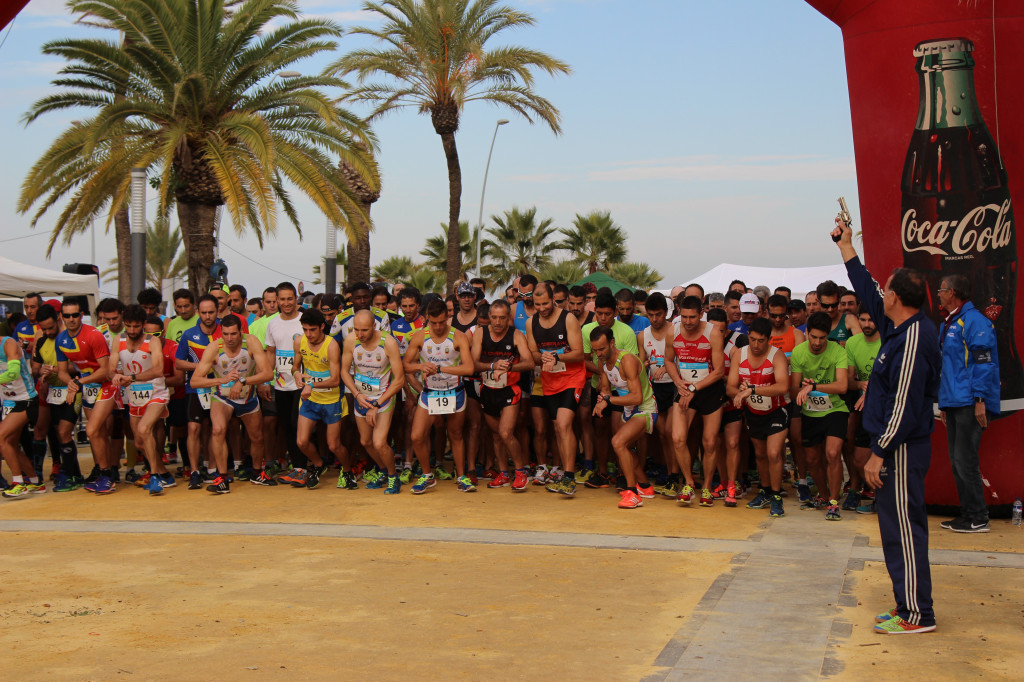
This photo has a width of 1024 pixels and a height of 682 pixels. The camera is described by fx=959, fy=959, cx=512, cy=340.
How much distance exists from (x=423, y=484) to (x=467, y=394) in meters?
1.17

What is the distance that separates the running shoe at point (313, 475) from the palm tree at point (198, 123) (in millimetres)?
5746

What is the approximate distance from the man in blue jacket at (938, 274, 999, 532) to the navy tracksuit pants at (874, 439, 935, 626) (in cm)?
249

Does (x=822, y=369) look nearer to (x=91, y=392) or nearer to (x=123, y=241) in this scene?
(x=91, y=392)

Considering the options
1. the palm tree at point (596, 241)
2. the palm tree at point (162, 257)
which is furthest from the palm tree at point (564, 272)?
the palm tree at point (162, 257)

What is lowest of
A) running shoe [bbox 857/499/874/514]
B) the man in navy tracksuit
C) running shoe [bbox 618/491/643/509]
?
running shoe [bbox 857/499/874/514]

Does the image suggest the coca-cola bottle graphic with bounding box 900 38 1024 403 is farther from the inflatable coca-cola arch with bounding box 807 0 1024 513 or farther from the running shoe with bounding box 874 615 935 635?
the running shoe with bounding box 874 615 935 635

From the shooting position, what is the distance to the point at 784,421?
28.3ft

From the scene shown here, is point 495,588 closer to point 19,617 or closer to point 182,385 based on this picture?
point 19,617

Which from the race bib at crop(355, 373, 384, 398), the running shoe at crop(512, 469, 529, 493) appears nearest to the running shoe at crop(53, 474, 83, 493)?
the race bib at crop(355, 373, 384, 398)

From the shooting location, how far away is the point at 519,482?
391 inches

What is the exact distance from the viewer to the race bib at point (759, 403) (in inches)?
340

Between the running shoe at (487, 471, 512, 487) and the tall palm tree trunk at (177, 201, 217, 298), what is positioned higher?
the tall palm tree trunk at (177, 201, 217, 298)

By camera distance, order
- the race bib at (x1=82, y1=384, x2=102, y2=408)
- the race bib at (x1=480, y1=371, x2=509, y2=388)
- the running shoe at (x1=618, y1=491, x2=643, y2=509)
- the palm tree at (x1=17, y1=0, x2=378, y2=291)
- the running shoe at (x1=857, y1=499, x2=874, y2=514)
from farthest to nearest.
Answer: the palm tree at (x1=17, y1=0, x2=378, y2=291) < the race bib at (x1=82, y1=384, x2=102, y2=408) < the race bib at (x1=480, y1=371, x2=509, y2=388) < the running shoe at (x1=618, y1=491, x2=643, y2=509) < the running shoe at (x1=857, y1=499, x2=874, y2=514)

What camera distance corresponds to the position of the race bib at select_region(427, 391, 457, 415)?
9719mm
